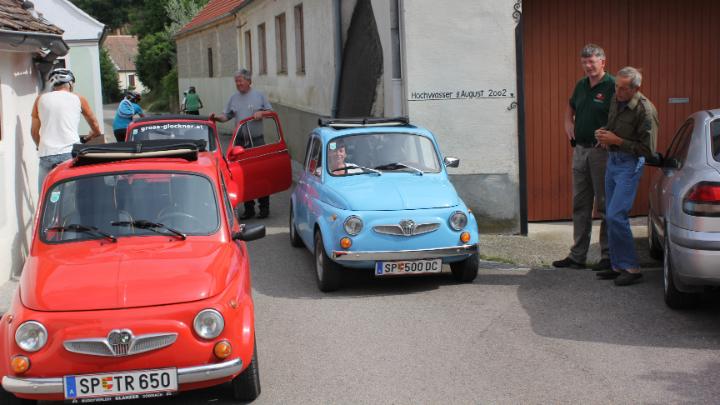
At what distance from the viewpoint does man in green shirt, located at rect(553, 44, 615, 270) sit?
9289 mm

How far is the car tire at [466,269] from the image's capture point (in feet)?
29.8

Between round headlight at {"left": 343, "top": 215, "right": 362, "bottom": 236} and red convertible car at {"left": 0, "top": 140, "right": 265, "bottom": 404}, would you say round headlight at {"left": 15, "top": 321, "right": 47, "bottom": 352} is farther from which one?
round headlight at {"left": 343, "top": 215, "right": 362, "bottom": 236}

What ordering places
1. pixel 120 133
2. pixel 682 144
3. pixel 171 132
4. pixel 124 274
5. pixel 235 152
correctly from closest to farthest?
1. pixel 124 274
2. pixel 682 144
3. pixel 171 132
4. pixel 235 152
5. pixel 120 133

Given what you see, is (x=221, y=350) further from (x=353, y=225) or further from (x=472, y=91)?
(x=472, y=91)

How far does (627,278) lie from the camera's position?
29.1 feet

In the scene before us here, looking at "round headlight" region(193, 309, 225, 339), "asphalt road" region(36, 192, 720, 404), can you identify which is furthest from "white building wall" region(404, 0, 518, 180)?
"round headlight" region(193, 309, 225, 339)

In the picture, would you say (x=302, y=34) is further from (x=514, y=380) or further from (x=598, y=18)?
→ (x=514, y=380)

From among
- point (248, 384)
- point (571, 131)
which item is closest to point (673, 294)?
point (571, 131)

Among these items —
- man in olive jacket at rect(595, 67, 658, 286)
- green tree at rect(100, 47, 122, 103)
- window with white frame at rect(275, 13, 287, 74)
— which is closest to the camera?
man in olive jacket at rect(595, 67, 658, 286)

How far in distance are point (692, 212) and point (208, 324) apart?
4019 mm

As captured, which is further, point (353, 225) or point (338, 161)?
point (338, 161)

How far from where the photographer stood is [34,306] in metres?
5.35

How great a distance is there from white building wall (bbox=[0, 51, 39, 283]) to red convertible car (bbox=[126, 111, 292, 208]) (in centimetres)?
133

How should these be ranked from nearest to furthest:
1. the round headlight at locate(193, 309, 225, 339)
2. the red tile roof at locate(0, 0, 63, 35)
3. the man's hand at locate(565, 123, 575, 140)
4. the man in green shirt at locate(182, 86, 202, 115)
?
the round headlight at locate(193, 309, 225, 339)
the man's hand at locate(565, 123, 575, 140)
the red tile roof at locate(0, 0, 63, 35)
the man in green shirt at locate(182, 86, 202, 115)
